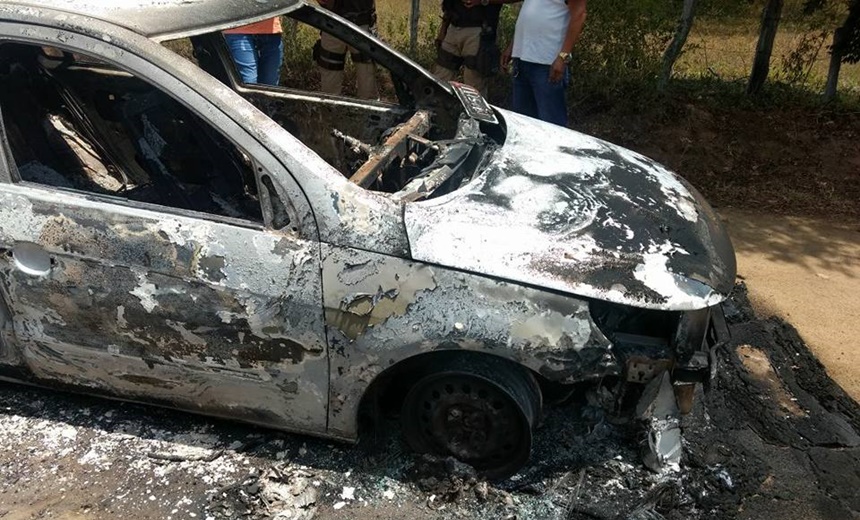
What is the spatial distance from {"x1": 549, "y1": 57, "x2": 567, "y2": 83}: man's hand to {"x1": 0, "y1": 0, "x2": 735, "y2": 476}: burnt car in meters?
2.27

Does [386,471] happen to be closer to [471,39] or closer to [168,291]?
[168,291]

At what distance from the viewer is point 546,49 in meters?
5.01

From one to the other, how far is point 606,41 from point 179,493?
6.11 m

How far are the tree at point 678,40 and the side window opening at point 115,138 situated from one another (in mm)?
4955

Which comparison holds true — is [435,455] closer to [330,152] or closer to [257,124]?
[257,124]

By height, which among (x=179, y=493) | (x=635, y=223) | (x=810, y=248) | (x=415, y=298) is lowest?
(x=179, y=493)

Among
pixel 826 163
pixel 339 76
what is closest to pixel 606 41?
pixel 826 163

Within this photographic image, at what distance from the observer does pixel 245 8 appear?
9.53 ft

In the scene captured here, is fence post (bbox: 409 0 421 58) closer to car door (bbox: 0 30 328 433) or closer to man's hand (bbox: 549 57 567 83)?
man's hand (bbox: 549 57 567 83)

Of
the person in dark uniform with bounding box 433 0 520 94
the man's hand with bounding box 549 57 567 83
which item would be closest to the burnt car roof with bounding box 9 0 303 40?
the man's hand with bounding box 549 57 567 83

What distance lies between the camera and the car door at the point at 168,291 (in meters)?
2.34

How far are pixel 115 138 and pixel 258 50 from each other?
217 cm

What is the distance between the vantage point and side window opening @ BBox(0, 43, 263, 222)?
3.09m

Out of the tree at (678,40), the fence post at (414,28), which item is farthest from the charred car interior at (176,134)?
the fence post at (414,28)
